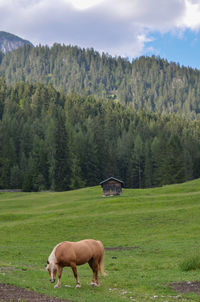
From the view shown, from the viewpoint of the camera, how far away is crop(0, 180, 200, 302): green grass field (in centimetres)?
1708

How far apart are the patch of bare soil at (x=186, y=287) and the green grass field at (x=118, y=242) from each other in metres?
0.42

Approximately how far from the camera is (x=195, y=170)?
159m

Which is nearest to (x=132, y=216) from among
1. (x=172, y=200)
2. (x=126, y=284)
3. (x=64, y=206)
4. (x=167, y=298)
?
(x=172, y=200)

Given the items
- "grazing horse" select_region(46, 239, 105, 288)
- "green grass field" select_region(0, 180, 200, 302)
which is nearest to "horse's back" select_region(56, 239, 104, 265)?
"grazing horse" select_region(46, 239, 105, 288)

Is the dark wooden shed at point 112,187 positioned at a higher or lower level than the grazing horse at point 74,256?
higher

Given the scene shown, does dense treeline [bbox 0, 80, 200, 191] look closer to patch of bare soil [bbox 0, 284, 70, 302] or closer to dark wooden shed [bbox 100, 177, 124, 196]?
dark wooden shed [bbox 100, 177, 124, 196]

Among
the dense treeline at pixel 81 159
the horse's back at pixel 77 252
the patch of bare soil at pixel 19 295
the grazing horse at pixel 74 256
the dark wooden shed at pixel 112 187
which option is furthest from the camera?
the dense treeline at pixel 81 159

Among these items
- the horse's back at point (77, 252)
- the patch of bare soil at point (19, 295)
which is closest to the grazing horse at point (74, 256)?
the horse's back at point (77, 252)

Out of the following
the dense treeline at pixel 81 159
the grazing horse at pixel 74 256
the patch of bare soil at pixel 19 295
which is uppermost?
the dense treeline at pixel 81 159

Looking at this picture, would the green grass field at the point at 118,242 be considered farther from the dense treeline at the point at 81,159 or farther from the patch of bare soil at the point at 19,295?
the dense treeline at the point at 81,159

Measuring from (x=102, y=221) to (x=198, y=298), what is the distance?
37283 millimetres

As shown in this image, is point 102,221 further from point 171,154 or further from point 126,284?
point 171,154

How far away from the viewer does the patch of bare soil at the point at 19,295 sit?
13.8 meters

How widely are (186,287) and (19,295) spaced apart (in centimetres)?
808
